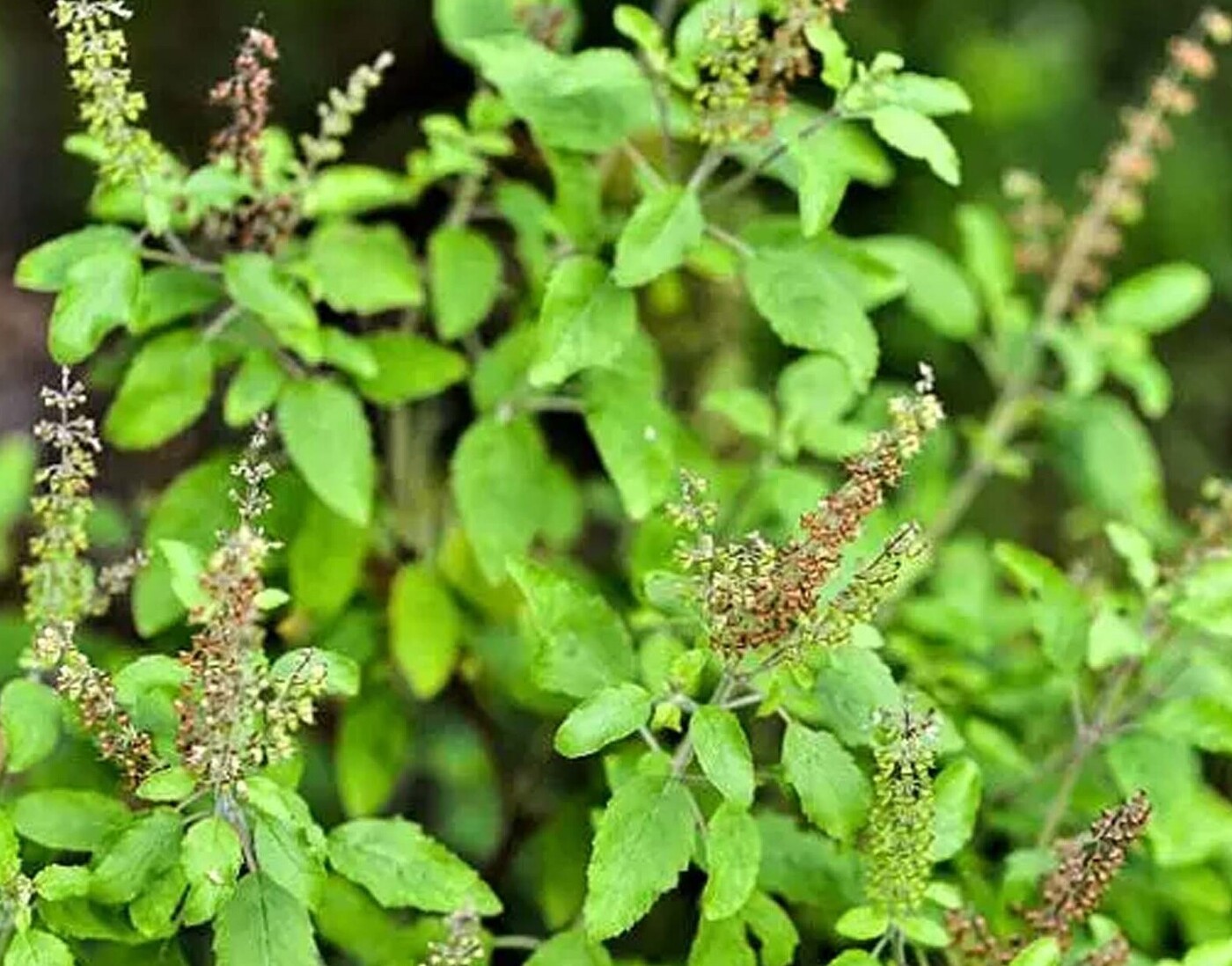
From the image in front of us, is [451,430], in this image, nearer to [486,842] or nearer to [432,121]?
[486,842]

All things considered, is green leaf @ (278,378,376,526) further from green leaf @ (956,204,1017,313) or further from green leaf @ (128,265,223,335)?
green leaf @ (956,204,1017,313)

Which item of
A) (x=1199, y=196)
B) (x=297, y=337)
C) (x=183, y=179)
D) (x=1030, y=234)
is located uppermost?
(x=183, y=179)

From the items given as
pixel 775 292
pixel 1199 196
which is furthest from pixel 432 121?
pixel 1199 196

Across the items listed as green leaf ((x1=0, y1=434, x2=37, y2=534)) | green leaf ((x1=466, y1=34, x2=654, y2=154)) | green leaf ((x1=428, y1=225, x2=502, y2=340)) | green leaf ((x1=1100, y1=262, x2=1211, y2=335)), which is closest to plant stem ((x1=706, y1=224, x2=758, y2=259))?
green leaf ((x1=466, y1=34, x2=654, y2=154))

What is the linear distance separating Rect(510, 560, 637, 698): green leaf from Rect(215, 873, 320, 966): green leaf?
0.27m

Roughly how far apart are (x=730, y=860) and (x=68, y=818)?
0.48m

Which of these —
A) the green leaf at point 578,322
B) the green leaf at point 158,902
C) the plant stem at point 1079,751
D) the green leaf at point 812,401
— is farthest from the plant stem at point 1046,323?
the green leaf at point 158,902

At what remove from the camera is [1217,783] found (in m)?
2.81

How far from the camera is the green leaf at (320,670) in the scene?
1.46m

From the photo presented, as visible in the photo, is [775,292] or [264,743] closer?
[264,743]

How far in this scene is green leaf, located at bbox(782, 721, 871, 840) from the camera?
157 cm

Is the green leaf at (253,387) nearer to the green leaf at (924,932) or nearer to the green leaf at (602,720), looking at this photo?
the green leaf at (602,720)

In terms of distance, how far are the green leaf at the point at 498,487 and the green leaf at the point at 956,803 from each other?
1.57 ft

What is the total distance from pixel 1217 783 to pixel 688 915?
829 mm
